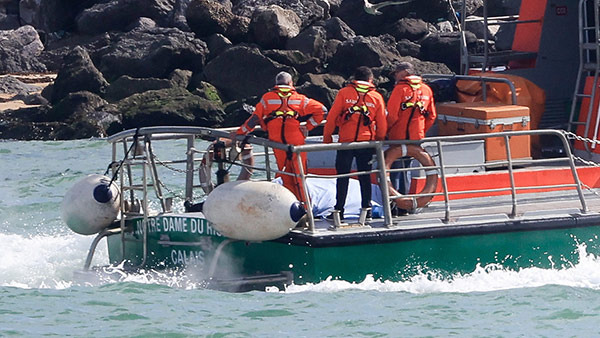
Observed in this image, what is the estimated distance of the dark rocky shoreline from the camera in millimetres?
23000

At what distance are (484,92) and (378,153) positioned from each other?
2.47m

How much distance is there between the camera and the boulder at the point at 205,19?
27928mm

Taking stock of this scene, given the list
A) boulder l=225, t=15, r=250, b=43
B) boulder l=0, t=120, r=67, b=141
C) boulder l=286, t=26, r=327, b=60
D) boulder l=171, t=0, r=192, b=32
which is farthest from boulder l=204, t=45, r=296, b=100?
boulder l=0, t=120, r=67, b=141

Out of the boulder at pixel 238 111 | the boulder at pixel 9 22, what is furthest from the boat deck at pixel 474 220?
the boulder at pixel 9 22

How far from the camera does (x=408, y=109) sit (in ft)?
30.8

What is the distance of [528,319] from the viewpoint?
8.32 metres

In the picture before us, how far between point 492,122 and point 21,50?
21031 millimetres

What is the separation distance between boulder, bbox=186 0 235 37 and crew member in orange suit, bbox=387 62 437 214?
18.7 metres

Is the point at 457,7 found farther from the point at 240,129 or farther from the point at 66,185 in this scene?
the point at 240,129

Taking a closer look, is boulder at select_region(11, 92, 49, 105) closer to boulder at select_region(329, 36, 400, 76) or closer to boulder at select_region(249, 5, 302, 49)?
boulder at select_region(249, 5, 302, 49)

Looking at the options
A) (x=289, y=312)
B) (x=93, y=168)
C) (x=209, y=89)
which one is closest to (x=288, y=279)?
(x=289, y=312)

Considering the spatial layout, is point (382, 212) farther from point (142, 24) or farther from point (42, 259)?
point (142, 24)

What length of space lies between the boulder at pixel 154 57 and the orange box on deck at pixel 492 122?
51.6 ft

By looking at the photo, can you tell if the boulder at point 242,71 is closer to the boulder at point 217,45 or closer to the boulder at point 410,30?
the boulder at point 217,45
